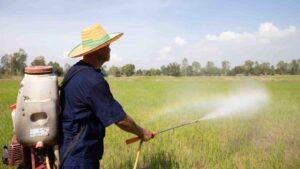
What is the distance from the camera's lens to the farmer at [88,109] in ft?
7.93

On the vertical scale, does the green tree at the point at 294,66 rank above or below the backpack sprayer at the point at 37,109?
above

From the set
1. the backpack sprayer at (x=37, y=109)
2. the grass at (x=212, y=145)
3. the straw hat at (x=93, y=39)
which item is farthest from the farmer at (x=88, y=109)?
the grass at (x=212, y=145)

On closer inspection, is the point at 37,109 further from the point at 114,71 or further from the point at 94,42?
the point at 114,71

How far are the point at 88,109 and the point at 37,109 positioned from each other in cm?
40

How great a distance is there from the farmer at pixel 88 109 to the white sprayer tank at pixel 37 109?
0.11 m

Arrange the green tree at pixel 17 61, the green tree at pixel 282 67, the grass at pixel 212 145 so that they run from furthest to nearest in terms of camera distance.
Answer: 1. the green tree at pixel 282 67
2. the green tree at pixel 17 61
3. the grass at pixel 212 145

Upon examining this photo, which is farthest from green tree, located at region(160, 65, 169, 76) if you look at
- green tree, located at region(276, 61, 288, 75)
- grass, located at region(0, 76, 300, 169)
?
grass, located at region(0, 76, 300, 169)

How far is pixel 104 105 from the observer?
241cm

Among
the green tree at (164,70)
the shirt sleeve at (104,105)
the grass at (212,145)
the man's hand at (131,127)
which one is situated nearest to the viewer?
the shirt sleeve at (104,105)

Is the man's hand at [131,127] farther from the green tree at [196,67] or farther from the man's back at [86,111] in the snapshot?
the green tree at [196,67]

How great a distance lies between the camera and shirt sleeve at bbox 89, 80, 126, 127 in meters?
2.39

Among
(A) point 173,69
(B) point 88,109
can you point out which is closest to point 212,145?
(B) point 88,109

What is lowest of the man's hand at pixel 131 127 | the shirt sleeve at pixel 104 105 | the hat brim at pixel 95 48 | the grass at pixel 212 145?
the grass at pixel 212 145

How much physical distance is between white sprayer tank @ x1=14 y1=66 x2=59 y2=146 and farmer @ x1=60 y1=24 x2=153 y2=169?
11cm
